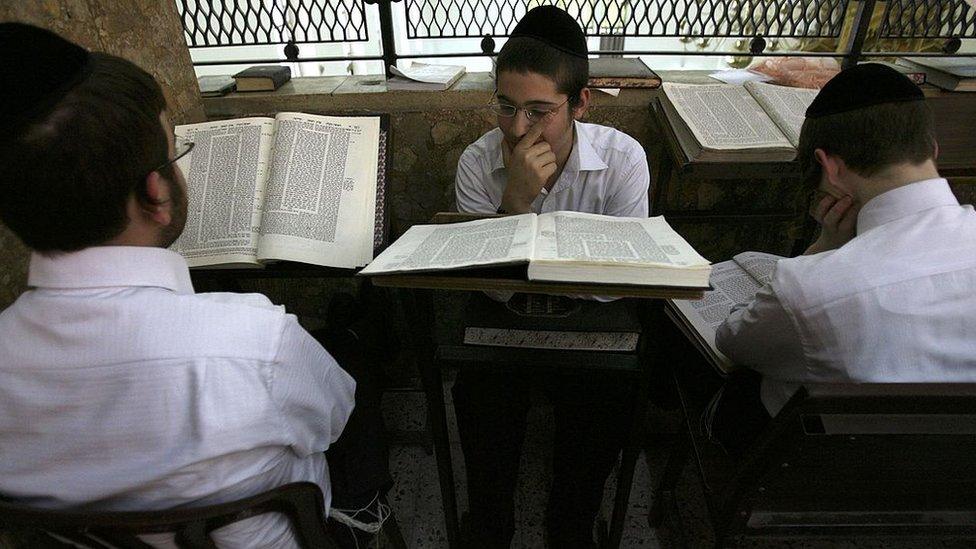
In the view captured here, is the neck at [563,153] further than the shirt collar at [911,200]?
Yes

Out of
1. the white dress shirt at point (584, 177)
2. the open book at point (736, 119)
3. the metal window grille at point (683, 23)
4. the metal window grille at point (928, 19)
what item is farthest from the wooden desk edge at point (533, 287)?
the metal window grille at point (928, 19)

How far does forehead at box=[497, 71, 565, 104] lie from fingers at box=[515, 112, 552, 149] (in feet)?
0.17

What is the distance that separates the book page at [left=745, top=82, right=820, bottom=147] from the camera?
1.63 m

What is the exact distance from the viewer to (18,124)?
65 centimetres

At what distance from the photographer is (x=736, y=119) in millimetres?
1680

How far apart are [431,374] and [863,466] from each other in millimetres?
912

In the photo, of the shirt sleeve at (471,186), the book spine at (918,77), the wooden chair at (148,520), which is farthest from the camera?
the book spine at (918,77)

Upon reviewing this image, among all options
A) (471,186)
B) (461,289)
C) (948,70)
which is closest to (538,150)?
(471,186)

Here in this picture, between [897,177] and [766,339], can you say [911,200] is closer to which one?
[897,177]

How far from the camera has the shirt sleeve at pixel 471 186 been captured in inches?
65.2

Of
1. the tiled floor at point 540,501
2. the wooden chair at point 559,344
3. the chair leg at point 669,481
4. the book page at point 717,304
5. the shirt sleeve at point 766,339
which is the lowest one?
the tiled floor at point 540,501

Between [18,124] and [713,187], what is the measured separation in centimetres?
225

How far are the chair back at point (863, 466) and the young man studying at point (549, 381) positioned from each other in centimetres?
42

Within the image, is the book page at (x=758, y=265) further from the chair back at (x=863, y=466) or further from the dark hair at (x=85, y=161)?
the dark hair at (x=85, y=161)
